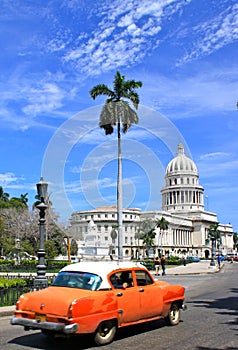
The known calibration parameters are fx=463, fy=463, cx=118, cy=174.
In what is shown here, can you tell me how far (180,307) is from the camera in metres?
11.4

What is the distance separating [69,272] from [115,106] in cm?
2868

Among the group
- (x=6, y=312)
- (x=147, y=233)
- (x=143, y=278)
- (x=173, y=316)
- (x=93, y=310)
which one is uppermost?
Result: (x=147, y=233)

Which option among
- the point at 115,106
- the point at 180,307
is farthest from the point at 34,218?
the point at 180,307

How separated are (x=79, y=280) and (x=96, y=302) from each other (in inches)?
33.4

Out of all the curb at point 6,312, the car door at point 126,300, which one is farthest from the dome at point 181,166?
the car door at point 126,300

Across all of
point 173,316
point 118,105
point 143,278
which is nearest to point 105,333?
point 143,278

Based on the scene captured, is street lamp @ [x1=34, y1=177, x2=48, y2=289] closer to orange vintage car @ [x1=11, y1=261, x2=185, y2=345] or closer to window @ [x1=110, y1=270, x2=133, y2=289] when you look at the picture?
orange vintage car @ [x1=11, y1=261, x2=185, y2=345]

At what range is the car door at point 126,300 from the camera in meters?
9.42

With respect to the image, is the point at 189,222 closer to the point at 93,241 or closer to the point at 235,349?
the point at 93,241

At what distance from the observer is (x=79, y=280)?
375 inches

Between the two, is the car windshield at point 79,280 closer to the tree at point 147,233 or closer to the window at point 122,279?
the window at point 122,279

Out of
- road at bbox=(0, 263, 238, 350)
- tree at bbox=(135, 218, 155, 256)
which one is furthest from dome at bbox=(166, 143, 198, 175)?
road at bbox=(0, 263, 238, 350)

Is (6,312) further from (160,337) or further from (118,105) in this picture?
(118,105)

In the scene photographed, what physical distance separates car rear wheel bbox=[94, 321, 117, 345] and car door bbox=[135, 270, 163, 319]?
38.2 inches
